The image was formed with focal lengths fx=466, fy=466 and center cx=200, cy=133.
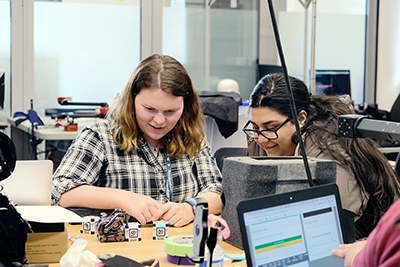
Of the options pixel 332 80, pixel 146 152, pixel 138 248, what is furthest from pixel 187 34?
pixel 138 248

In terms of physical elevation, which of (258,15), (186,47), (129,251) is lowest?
(129,251)

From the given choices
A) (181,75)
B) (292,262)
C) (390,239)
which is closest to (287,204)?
(292,262)

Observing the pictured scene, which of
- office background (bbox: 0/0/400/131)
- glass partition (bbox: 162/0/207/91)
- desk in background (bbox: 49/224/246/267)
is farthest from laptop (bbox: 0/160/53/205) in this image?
glass partition (bbox: 162/0/207/91)

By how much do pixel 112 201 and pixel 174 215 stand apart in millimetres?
211

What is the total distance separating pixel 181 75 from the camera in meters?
1.74

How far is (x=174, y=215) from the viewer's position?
1.50 m

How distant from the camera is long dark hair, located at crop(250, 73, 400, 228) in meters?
1.39

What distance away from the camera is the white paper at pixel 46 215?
1133mm

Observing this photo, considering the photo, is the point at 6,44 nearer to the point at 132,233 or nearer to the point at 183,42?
the point at 183,42

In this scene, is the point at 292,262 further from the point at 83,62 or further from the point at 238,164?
the point at 83,62

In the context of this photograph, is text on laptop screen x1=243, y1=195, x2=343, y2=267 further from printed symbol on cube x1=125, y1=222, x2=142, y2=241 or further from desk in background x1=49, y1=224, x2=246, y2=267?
printed symbol on cube x1=125, y1=222, x2=142, y2=241

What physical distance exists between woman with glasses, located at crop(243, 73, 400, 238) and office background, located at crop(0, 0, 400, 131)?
300cm

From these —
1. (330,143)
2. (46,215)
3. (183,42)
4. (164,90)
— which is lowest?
(46,215)

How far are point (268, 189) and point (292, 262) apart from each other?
36 centimetres
